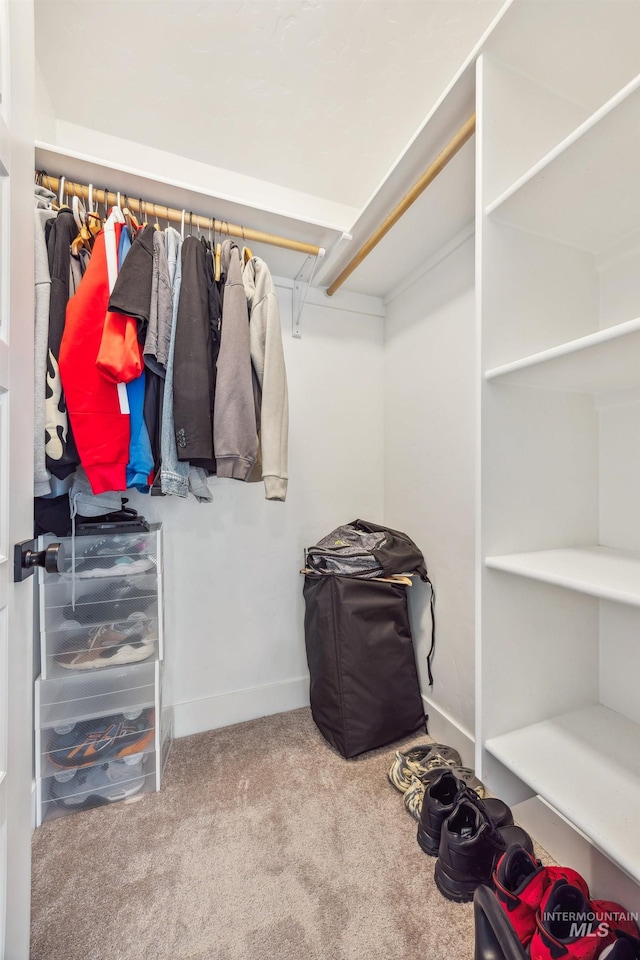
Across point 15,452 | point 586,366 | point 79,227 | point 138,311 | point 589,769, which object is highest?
point 79,227

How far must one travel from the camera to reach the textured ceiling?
41.1 inches

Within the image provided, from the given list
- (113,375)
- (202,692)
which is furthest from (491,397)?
(202,692)

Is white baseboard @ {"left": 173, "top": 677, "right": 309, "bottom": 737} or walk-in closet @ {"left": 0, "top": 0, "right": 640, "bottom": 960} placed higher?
walk-in closet @ {"left": 0, "top": 0, "right": 640, "bottom": 960}

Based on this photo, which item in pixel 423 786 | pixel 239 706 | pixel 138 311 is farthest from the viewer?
pixel 239 706

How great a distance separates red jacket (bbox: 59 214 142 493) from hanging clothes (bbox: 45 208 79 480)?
0.09 ft

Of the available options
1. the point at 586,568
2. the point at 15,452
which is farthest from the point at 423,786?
the point at 15,452

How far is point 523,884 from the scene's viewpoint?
32.4 inches

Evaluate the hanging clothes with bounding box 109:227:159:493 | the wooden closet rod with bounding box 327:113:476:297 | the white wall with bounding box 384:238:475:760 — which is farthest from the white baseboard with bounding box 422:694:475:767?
the wooden closet rod with bounding box 327:113:476:297

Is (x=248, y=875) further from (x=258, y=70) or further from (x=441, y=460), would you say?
(x=258, y=70)

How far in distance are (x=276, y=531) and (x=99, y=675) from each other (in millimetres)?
845

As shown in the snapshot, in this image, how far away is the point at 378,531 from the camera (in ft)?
5.56

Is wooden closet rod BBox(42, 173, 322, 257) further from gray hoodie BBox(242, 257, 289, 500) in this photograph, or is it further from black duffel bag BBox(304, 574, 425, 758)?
black duffel bag BBox(304, 574, 425, 758)

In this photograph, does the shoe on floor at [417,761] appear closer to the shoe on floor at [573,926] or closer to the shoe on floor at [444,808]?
the shoe on floor at [444,808]

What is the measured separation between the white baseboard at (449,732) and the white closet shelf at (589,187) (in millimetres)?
1596
